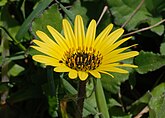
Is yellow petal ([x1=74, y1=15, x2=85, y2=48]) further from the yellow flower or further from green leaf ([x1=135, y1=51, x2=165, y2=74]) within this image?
green leaf ([x1=135, y1=51, x2=165, y2=74])

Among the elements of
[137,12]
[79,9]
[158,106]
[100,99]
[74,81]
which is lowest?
[158,106]

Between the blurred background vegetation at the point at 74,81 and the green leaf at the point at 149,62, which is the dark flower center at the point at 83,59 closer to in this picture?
the blurred background vegetation at the point at 74,81

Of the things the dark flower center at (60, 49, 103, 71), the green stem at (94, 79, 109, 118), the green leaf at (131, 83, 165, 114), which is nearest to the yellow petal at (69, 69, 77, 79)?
the dark flower center at (60, 49, 103, 71)

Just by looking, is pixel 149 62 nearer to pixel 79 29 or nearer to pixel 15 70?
pixel 79 29

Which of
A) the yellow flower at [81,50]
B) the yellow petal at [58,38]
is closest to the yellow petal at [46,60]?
the yellow flower at [81,50]

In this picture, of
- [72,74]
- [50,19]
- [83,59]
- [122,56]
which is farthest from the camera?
[50,19]

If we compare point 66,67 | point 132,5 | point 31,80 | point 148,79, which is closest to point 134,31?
point 132,5

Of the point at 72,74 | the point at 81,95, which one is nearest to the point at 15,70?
the point at 81,95

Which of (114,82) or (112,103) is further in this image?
(112,103)
